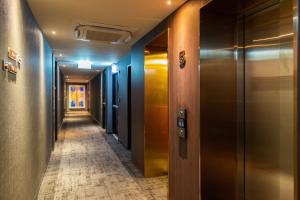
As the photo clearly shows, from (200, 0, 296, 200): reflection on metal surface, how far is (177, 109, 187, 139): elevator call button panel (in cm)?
30

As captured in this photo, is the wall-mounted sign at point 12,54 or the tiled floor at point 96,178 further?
the tiled floor at point 96,178

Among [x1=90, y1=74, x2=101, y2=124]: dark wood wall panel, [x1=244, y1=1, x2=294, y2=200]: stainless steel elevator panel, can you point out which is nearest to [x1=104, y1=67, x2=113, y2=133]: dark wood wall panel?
[x1=90, y1=74, x2=101, y2=124]: dark wood wall panel

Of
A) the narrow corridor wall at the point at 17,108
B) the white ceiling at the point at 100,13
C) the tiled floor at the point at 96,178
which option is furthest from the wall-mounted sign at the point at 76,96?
the narrow corridor wall at the point at 17,108

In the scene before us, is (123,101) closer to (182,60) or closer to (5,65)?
(182,60)

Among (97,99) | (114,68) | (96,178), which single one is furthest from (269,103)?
(97,99)

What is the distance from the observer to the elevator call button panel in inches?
98.5

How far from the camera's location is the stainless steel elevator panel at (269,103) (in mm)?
1794

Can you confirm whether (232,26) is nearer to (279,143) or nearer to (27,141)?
(279,143)

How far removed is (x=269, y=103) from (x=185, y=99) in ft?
2.85

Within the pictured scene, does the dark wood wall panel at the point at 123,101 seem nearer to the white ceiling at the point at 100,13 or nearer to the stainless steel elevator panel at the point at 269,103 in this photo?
the white ceiling at the point at 100,13

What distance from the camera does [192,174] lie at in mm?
2387

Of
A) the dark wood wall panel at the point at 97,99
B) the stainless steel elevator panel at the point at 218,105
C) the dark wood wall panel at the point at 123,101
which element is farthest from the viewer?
the dark wood wall panel at the point at 97,99

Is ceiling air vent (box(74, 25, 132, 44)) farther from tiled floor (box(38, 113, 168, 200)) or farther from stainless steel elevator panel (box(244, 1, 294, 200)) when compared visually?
tiled floor (box(38, 113, 168, 200))

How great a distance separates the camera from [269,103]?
196cm
